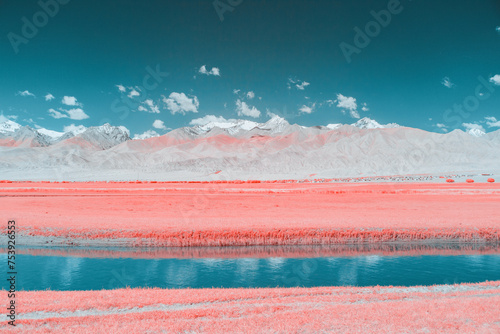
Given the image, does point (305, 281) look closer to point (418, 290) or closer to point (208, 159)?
point (418, 290)

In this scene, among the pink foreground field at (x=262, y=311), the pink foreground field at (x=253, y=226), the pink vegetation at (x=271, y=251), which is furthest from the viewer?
the pink foreground field at (x=253, y=226)

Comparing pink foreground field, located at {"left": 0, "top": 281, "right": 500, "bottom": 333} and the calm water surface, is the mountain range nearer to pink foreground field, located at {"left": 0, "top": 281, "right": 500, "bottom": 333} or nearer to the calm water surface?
the calm water surface

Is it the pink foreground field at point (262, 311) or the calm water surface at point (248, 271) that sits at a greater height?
the pink foreground field at point (262, 311)

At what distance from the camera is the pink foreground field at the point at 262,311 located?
8.76m

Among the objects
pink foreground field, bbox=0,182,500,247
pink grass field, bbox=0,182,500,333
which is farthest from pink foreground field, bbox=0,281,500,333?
pink foreground field, bbox=0,182,500,247

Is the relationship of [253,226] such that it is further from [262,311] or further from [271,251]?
[262,311]

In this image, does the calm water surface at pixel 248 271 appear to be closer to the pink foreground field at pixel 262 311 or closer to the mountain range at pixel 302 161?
the pink foreground field at pixel 262 311

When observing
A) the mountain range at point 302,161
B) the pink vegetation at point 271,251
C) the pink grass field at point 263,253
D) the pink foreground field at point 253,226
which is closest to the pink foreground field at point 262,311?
the pink grass field at point 263,253

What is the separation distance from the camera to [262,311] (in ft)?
32.6

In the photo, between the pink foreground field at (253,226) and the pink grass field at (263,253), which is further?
the pink foreground field at (253,226)

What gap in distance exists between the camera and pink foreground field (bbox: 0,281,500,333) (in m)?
8.76

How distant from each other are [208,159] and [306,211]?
5813 inches

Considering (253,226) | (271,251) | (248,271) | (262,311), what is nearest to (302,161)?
(253,226)

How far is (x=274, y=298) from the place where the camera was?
11.5 meters
